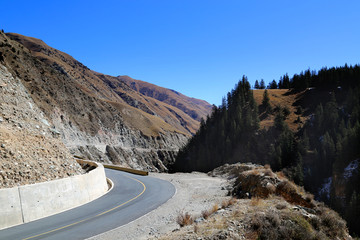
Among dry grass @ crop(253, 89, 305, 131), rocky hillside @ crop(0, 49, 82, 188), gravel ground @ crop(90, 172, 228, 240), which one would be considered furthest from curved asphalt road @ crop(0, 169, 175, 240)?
dry grass @ crop(253, 89, 305, 131)

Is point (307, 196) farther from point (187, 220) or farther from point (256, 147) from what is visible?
point (256, 147)

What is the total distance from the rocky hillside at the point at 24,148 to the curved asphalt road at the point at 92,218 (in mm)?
3447

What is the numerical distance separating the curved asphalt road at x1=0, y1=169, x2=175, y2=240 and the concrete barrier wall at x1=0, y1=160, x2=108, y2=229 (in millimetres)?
469

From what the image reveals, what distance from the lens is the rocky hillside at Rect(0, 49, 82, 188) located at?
15016 mm

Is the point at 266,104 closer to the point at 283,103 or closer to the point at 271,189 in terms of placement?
the point at 283,103

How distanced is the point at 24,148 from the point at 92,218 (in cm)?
823

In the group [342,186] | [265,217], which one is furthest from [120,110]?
[265,217]

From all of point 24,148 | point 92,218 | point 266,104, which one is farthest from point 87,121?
point 92,218

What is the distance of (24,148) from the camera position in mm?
17312

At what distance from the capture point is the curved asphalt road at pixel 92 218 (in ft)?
35.2

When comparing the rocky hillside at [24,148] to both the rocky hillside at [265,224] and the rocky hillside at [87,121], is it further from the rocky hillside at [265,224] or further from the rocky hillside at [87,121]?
the rocky hillside at [87,121]

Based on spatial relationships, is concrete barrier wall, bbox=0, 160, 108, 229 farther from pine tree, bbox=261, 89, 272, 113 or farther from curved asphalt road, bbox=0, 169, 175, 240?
pine tree, bbox=261, 89, 272, 113

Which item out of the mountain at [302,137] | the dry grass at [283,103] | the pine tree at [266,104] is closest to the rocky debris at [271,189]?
the mountain at [302,137]

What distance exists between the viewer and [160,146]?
4427 inches
